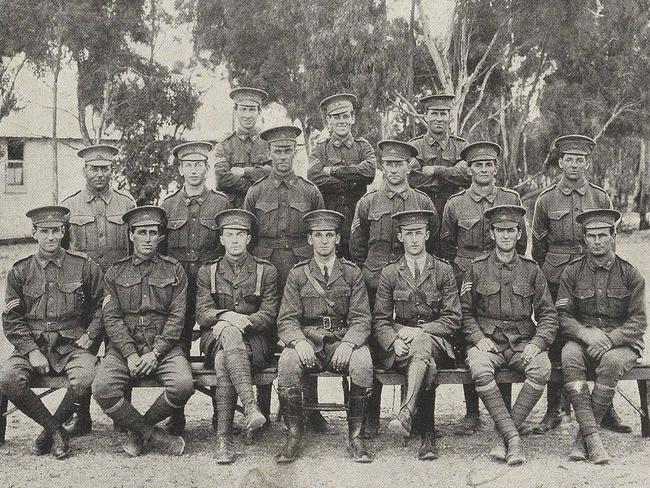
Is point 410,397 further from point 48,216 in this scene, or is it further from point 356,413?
point 48,216

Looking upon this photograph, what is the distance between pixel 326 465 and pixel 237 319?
1.18 metres

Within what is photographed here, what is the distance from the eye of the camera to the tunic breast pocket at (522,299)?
17.4 feet

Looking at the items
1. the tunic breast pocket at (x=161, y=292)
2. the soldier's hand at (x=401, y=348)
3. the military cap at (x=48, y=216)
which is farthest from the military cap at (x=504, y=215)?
the military cap at (x=48, y=216)

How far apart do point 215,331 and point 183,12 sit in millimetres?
19829

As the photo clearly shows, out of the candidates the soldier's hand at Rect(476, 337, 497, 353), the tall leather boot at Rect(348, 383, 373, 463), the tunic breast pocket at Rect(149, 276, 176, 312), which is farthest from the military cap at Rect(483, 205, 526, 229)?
the tunic breast pocket at Rect(149, 276, 176, 312)

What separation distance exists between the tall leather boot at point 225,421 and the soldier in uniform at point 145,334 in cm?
23

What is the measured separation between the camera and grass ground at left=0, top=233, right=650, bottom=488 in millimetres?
4578

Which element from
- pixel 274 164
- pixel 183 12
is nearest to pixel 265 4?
pixel 183 12

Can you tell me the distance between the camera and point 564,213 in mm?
5836

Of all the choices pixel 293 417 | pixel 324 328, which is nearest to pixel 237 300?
pixel 324 328

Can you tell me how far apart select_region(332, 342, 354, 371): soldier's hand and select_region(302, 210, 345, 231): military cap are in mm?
875

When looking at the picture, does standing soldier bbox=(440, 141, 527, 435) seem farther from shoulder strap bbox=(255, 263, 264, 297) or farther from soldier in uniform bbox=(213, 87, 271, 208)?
soldier in uniform bbox=(213, 87, 271, 208)

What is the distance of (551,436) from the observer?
551 centimetres

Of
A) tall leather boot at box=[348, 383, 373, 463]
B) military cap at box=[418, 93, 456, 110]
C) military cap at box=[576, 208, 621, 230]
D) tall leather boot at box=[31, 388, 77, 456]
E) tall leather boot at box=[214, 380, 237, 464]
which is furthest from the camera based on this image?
military cap at box=[418, 93, 456, 110]
